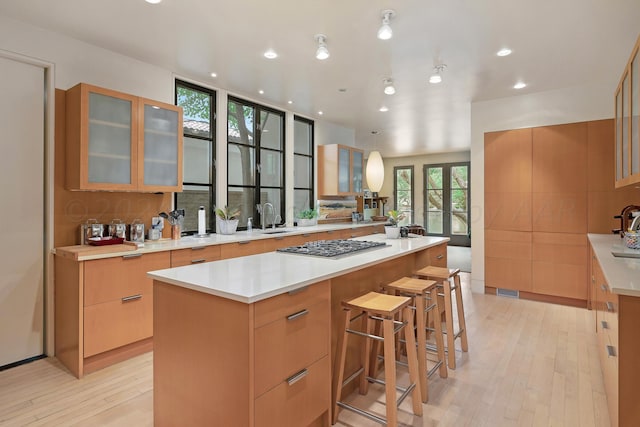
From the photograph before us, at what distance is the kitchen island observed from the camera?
1.45 meters

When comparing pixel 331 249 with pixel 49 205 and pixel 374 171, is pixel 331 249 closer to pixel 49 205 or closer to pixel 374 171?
pixel 49 205

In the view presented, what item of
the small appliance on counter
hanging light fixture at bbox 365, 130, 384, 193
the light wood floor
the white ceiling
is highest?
the white ceiling

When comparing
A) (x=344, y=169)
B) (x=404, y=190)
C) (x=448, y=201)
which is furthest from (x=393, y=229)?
(x=404, y=190)

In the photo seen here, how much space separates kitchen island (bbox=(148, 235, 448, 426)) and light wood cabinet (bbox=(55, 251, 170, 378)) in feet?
3.76

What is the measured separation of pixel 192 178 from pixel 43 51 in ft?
5.77

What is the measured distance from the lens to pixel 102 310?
2660 mm

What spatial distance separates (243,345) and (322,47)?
8.15 feet

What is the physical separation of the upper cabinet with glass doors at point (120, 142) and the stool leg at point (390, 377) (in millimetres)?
2578

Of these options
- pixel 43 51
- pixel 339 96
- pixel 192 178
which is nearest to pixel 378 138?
pixel 339 96

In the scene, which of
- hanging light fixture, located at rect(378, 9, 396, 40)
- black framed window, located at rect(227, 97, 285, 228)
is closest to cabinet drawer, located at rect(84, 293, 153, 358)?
black framed window, located at rect(227, 97, 285, 228)

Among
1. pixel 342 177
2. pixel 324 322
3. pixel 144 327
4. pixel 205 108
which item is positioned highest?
pixel 205 108

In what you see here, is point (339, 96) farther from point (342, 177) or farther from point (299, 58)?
point (342, 177)

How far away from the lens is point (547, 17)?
2672 mm

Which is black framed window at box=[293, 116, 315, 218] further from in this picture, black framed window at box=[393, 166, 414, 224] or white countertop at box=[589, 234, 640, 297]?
black framed window at box=[393, 166, 414, 224]
